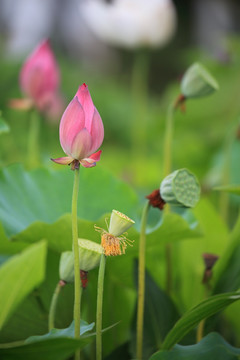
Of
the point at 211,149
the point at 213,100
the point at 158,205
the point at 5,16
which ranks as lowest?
the point at 158,205

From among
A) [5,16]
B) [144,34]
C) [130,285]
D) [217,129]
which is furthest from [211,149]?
[5,16]

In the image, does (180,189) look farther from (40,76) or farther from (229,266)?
(40,76)

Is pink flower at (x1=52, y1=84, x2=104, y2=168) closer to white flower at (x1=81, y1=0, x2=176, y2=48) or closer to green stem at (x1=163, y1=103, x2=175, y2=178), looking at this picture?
green stem at (x1=163, y1=103, x2=175, y2=178)

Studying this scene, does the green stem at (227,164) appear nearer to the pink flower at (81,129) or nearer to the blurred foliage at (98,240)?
the blurred foliage at (98,240)

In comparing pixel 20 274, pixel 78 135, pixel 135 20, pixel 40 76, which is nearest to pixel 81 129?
pixel 78 135

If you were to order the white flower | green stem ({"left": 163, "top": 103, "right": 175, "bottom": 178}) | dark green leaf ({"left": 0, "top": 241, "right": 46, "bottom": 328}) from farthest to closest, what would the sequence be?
the white flower
green stem ({"left": 163, "top": 103, "right": 175, "bottom": 178})
dark green leaf ({"left": 0, "top": 241, "right": 46, "bottom": 328})

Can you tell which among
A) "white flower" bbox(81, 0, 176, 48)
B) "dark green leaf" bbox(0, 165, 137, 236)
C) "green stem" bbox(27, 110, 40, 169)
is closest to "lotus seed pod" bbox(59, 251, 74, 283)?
"dark green leaf" bbox(0, 165, 137, 236)

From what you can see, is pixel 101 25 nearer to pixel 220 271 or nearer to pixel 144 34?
pixel 144 34
